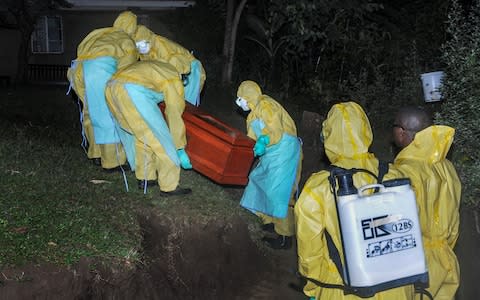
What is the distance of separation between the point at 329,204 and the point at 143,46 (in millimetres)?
4921

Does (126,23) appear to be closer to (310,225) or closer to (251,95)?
(251,95)

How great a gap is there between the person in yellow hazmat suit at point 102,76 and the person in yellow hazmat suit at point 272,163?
145 centimetres

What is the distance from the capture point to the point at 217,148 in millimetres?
6809

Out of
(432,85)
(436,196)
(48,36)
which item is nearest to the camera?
(436,196)

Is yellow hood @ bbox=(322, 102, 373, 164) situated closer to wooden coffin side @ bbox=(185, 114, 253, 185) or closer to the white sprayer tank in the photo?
the white sprayer tank

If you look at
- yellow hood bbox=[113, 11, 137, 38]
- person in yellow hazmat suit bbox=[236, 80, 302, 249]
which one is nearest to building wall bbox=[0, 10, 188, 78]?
yellow hood bbox=[113, 11, 137, 38]

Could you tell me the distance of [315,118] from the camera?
431 inches

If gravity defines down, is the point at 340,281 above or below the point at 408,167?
below

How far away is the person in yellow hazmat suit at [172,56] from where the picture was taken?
7973mm

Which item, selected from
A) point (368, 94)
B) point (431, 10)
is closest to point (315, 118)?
point (368, 94)

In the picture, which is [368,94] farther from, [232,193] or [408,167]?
[408,167]

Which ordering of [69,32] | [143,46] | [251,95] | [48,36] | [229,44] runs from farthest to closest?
[48,36], [69,32], [229,44], [143,46], [251,95]

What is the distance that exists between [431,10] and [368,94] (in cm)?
251

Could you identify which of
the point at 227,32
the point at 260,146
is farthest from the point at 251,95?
the point at 227,32
